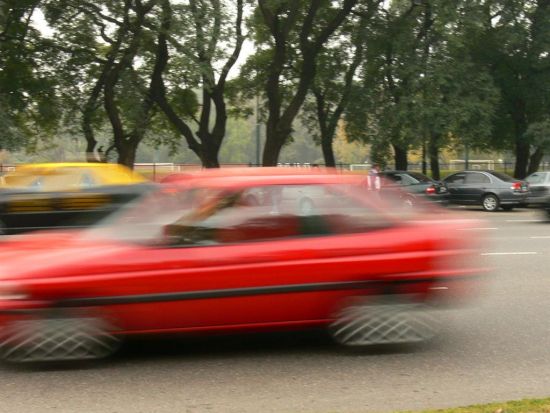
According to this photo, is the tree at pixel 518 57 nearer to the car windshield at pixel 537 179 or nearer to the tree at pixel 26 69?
the car windshield at pixel 537 179

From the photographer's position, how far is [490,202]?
23.9m

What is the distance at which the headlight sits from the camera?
5031 millimetres

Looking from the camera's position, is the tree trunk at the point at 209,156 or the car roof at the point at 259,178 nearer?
the car roof at the point at 259,178

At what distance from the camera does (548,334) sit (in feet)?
20.6

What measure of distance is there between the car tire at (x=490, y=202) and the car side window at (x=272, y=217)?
19147 millimetres

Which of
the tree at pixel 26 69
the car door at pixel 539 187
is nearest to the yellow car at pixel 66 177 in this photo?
the car door at pixel 539 187

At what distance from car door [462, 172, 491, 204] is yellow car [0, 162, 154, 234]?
14905 millimetres

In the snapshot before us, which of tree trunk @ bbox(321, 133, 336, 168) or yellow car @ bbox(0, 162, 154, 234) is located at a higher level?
tree trunk @ bbox(321, 133, 336, 168)

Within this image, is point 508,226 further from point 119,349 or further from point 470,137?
point 119,349

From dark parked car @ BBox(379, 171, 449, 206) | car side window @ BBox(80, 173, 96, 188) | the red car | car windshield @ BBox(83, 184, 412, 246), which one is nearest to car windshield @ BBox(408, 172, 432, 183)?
dark parked car @ BBox(379, 171, 449, 206)

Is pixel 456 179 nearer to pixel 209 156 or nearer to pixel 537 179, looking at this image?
pixel 537 179

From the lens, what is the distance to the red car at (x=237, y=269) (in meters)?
5.14

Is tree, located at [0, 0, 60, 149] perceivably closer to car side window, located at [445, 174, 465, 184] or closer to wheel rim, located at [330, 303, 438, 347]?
car side window, located at [445, 174, 465, 184]

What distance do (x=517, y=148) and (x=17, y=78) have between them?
21.7m
